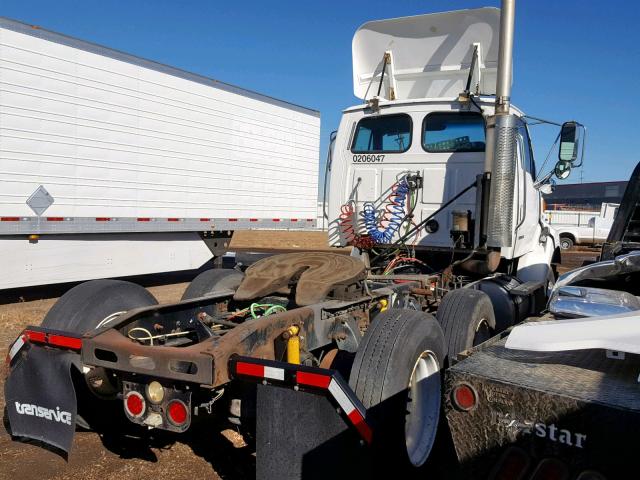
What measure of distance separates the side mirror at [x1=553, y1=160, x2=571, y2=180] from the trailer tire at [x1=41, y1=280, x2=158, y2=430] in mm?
5046

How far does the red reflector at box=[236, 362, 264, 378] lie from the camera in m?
2.80

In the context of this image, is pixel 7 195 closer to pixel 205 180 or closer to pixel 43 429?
pixel 205 180

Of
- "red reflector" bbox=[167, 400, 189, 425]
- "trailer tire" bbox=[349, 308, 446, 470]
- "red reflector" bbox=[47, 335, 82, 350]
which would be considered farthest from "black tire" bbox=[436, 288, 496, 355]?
"red reflector" bbox=[47, 335, 82, 350]

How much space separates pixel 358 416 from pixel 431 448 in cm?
115

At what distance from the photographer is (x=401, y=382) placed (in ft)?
10.4

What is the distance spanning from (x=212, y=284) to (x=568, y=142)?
4.25 meters

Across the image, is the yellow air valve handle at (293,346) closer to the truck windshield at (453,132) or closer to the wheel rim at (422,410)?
the wheel rim at (422,410)

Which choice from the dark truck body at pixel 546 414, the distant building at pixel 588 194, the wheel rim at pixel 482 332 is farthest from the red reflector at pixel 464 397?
the distant building at pixel 588 194

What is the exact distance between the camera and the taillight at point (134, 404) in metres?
3.04

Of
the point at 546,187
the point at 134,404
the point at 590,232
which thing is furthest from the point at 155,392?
the point at 590,232

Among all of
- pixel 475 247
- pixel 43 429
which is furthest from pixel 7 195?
pixel 475 247

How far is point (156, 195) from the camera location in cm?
1083

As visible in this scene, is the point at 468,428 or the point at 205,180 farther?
the point at 205,180

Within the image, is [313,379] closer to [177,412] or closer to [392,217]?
[177,412]
